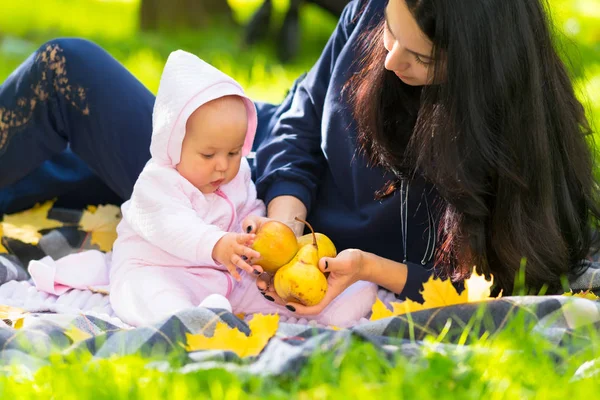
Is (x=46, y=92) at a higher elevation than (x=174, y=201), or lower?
higher

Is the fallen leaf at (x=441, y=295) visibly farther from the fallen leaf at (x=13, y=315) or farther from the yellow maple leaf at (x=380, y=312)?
the fallen leaf at (x=13, y=315)

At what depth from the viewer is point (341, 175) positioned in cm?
305

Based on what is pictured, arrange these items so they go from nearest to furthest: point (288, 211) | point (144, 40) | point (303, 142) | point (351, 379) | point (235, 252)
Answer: point (351, 379) → point (235, 252) → point (288, 211) → point (303, 142) → point (144, 40)

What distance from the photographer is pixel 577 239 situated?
2.75m

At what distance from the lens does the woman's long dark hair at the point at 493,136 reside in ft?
7.79

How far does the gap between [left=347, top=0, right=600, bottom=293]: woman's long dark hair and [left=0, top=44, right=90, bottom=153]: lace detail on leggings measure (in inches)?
43.4

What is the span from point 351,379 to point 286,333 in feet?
1.49

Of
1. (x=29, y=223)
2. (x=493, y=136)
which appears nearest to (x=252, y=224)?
(x=493, y=136)

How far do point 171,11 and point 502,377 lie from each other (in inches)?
274

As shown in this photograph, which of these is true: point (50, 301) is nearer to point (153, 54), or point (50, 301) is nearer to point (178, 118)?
point (178, 118)

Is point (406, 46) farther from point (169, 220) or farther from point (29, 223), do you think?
point (29, 223)

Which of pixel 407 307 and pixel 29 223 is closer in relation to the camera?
pixel 407 307

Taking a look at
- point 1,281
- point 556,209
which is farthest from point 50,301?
point 556,209

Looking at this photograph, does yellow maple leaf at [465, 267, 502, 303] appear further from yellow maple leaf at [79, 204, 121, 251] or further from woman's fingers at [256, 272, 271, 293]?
yellow maple leaf at [79, 204, 121, 251]
